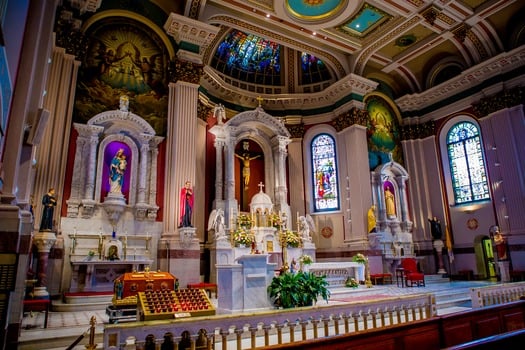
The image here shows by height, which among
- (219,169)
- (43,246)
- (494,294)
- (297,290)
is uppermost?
(219,169)

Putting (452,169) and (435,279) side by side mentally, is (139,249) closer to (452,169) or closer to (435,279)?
(435,279)

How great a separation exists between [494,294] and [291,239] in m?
5.72

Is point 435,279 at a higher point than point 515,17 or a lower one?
lower

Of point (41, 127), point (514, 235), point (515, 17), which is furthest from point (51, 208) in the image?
point (515, 17)

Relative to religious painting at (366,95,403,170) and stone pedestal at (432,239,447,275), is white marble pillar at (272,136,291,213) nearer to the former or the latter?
religious painting at (366,95,403,170)

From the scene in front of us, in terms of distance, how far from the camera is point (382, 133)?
16.3 meters

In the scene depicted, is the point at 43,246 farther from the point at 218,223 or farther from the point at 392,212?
the point at 392,212

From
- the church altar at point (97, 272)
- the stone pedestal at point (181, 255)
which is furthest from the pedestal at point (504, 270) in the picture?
the church altar at point (97, 272)

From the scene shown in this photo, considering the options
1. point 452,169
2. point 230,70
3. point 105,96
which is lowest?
point 452,169

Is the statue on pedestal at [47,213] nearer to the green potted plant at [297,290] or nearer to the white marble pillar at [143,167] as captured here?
the white marble pillar at [143,167]

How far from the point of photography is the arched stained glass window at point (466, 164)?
14531 millimetres

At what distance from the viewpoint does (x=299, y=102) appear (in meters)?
16.1

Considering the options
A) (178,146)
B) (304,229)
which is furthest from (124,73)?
(304,229)

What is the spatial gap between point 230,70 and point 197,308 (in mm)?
13492
